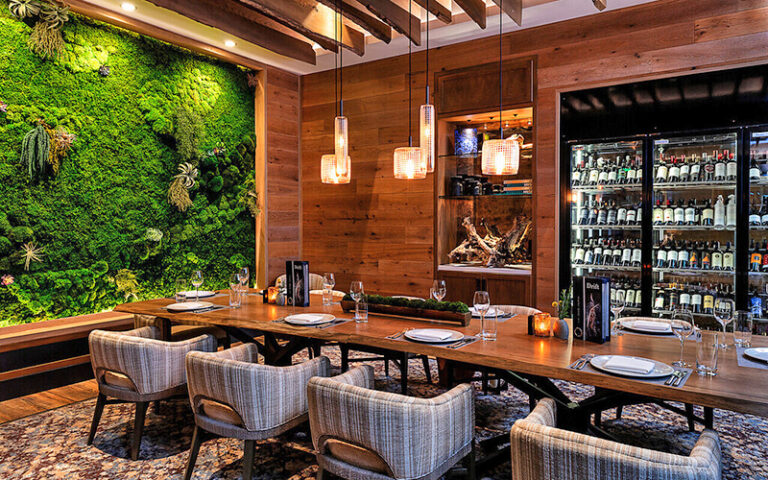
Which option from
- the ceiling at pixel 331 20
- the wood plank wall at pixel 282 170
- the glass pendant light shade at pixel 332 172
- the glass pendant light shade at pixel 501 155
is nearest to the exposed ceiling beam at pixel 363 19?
the ceiling at pixel 331 20

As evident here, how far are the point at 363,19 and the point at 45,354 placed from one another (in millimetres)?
3671

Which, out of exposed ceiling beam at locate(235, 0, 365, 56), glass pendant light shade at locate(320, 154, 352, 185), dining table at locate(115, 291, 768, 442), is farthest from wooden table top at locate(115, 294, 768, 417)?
exposed ceiling beam at locate(235, 0, 365, 56)

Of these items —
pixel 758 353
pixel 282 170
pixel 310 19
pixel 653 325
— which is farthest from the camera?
pixel 282 170

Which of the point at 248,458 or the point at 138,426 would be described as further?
the point at 138,426

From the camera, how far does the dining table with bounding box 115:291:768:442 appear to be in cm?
169

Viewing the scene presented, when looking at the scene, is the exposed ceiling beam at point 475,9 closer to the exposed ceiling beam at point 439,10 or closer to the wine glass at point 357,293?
the exposed ceiling beam at point 439,10

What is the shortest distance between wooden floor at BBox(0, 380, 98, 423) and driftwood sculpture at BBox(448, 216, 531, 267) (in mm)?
3435

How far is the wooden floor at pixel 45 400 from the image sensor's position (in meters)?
3.42

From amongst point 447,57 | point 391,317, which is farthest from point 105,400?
point 447,57

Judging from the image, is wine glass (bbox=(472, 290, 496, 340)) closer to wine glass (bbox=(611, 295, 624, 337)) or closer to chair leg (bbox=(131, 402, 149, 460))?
wine glass (bbox=(611, 295, 624, 337))

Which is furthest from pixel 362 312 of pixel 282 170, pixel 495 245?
pixel 282 170

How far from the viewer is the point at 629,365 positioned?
190cm

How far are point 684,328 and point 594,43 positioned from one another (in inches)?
121

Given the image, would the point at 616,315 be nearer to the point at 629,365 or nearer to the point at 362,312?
the point at 629,365
